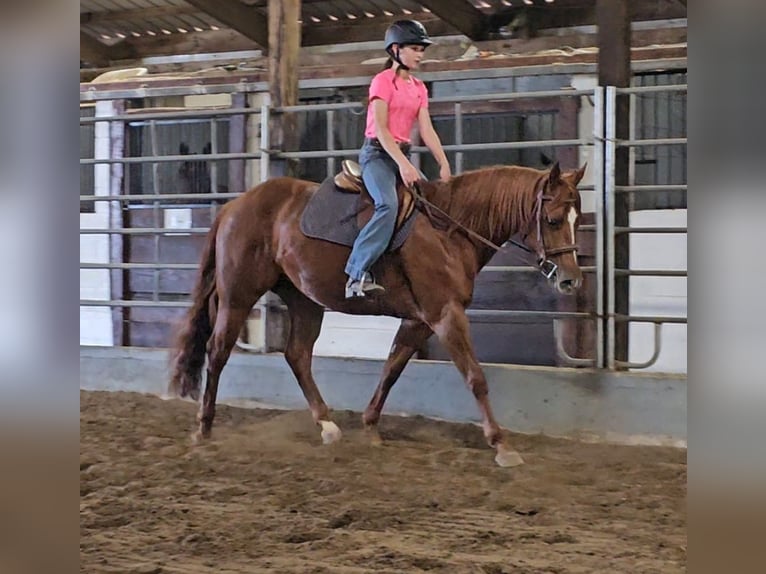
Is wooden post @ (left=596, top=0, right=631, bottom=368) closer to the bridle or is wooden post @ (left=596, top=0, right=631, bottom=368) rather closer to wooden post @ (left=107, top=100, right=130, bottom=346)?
the bridle

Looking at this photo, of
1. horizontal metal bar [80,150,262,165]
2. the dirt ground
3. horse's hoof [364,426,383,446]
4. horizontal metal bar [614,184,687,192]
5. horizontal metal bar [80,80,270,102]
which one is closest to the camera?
the dirt ground

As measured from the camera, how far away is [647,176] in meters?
1.85

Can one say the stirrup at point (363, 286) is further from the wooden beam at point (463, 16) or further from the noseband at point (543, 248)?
the wooden beam at point (463, 16)

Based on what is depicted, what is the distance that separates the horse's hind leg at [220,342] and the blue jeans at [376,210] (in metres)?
0.40

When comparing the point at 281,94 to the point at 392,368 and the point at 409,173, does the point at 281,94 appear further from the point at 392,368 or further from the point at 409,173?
the point at 392,368

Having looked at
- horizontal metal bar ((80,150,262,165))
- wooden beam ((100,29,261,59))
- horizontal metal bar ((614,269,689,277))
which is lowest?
horizontal metal bar ((614,269,689,277))

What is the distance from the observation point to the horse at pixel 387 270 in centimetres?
184

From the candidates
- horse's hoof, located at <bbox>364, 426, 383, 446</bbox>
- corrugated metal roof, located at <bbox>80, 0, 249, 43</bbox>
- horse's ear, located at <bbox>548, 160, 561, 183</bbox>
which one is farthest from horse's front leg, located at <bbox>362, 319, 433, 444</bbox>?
corrugated metal roof, located at <bbox>80, 0, 249, 43</bbox>

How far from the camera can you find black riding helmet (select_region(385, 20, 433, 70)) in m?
1.86

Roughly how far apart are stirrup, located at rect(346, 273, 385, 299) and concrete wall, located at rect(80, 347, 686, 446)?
0.57ft

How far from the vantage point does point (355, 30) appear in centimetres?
207

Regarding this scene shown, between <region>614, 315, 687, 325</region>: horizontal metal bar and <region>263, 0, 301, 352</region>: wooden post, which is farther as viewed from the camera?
<region>263, 0, 301, 352</region>: wooden post

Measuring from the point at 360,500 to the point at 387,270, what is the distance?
0.52 meters
